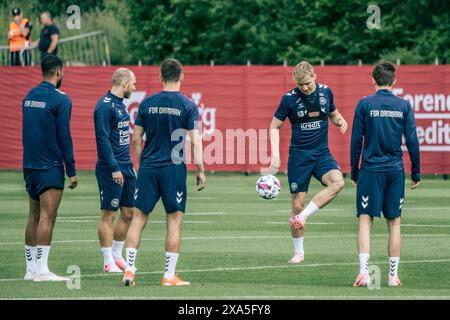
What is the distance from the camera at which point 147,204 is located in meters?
13.5

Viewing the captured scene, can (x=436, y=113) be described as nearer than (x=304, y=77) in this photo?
No

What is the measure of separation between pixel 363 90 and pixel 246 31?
1635 cm

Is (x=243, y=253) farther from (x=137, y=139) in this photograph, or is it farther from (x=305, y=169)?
(x=137, y=139)

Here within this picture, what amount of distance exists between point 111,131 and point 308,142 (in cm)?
262

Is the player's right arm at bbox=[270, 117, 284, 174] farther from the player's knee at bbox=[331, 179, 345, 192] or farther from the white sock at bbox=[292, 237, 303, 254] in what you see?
the white sock at bbox=[292, 237, 303, 254]

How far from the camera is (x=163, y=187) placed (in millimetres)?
13500

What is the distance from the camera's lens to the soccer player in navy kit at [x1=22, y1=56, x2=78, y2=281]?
46.1 feet

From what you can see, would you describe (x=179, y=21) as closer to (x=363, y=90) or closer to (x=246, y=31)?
(x=246, y=31)

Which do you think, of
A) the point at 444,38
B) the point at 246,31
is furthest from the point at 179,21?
the point at 444,38

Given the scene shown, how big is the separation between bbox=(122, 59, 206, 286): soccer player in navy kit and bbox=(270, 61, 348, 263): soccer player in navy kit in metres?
2.85

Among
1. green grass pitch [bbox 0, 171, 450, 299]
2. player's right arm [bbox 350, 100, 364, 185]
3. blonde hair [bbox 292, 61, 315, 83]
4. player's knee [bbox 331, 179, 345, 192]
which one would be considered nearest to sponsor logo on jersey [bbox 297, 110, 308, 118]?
blonde hair [bbox 292, 61, 315, 83]

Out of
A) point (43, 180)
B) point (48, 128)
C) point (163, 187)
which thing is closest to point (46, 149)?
point (48, 128)
